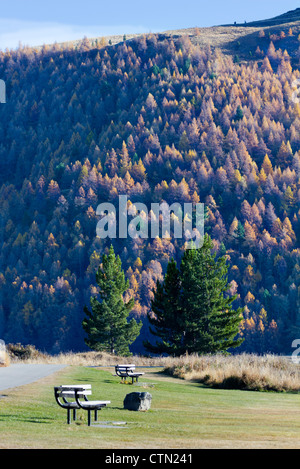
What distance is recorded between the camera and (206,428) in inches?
679

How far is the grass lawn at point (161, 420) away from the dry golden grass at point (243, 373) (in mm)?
1868

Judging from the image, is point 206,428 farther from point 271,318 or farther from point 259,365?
point 271,318

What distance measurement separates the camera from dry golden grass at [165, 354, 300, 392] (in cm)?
3047

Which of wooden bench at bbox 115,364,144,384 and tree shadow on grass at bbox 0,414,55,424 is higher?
tree shadow on grass at bbox 0,414,55,424

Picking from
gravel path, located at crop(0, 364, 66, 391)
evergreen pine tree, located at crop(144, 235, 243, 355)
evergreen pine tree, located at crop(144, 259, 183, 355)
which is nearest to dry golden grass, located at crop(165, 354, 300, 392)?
gravel path, located at crop(0, 364, 66, 391)

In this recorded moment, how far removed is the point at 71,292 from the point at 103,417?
564 ft

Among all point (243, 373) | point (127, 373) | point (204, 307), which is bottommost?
point (243, 373)

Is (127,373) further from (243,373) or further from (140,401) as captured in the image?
(140,401)

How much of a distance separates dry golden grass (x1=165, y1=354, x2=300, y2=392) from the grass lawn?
187 cm

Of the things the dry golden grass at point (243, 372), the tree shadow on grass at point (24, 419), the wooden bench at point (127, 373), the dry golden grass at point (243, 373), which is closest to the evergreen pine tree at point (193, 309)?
the dry golden grass at point (243, 372)

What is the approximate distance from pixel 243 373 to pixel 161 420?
1331cm

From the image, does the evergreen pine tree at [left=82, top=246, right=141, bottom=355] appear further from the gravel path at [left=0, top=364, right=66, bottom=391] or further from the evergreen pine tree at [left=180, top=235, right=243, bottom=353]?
the gravel path at [left=0, top=364, right=66, bottom=391]

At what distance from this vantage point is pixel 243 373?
103 ft

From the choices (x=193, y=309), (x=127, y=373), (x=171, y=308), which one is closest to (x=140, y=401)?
(x=127, y=373)
